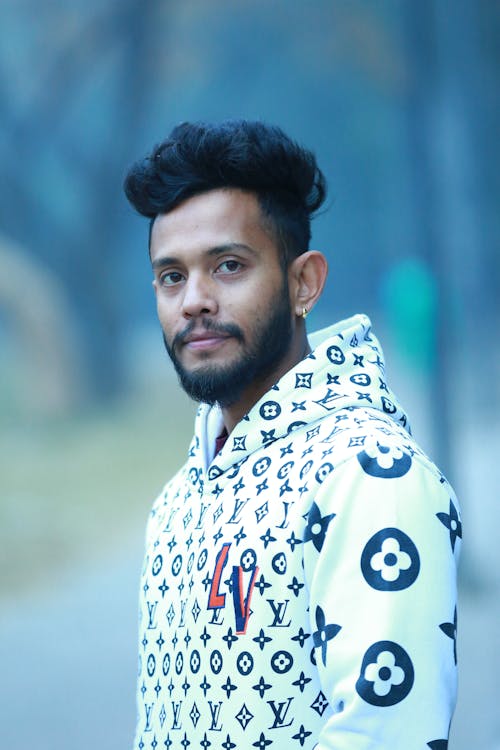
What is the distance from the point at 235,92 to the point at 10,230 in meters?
1.24

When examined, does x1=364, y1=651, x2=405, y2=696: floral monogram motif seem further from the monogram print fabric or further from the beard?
the beard

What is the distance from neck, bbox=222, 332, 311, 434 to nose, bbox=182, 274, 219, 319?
16 centimetres

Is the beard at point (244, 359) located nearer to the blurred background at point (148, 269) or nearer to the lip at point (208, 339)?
the lip at point (208, 339)

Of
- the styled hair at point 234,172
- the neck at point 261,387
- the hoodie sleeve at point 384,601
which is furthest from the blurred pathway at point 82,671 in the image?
the hoodie sleeve at point 384,601

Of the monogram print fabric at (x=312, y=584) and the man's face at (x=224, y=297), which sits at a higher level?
the man's face at (x=224, y=297)

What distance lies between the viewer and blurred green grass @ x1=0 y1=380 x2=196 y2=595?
407 cm

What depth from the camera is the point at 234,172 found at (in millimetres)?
1701

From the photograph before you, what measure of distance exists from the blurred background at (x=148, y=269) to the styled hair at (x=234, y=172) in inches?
96.0

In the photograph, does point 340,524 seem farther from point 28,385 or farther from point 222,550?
point 28,385

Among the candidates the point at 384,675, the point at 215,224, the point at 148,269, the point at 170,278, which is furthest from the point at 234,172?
the point at 148,269

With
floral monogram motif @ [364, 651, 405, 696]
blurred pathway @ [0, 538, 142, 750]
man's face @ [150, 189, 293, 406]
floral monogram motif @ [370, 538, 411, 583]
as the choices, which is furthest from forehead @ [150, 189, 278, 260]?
blurred pathway @ [0, 538, 142, 750]

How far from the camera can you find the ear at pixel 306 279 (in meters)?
1.75

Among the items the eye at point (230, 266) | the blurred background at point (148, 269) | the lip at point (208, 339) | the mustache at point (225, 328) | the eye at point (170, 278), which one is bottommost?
the lip at point (208, 339)

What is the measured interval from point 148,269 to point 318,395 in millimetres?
2832
